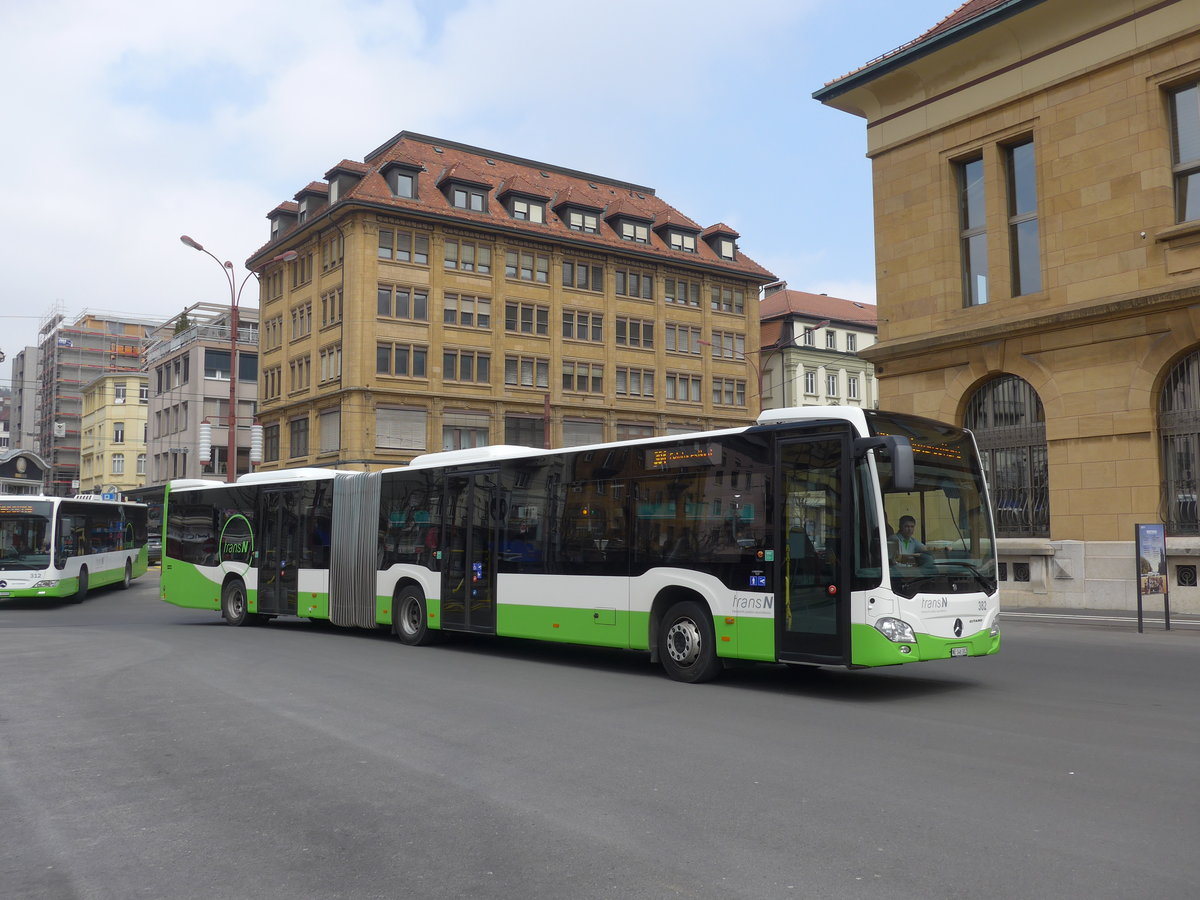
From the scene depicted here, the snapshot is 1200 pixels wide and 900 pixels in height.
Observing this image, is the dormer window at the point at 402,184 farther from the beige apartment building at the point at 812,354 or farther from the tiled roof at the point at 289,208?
the beige apartment building at the point at 812,354

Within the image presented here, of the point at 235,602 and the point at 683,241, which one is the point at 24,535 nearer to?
the point at 235,602

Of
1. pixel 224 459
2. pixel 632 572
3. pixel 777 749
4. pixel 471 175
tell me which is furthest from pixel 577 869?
pixel 224 459

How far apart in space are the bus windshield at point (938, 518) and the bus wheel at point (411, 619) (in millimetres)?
8405

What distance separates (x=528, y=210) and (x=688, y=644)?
4921 centimetres

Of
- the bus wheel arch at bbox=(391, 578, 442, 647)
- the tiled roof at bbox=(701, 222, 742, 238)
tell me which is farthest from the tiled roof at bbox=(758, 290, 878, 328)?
the bus wheel arch at bbox=(391, 578, 442, 647)

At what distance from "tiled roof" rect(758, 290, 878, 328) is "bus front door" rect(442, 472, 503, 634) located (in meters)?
64.9

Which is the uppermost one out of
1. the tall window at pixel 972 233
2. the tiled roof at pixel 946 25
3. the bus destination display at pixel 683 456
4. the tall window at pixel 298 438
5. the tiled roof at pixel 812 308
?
the tiled roof at pixel 812 308

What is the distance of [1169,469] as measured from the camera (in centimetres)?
2194

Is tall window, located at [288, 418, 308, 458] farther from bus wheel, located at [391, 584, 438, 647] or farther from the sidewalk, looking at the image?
the sidewalk

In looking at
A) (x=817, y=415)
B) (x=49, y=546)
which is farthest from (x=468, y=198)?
(x=817, y=415)

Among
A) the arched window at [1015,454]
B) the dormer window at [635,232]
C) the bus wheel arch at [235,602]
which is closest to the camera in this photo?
the bus wheel arch at [235,602]

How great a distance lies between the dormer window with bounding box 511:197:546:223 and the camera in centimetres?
Answer: 5850

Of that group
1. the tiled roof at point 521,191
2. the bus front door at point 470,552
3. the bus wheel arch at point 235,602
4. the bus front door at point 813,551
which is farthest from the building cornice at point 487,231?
the bus front door at point 813,551

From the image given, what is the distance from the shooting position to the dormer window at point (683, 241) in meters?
64.9
